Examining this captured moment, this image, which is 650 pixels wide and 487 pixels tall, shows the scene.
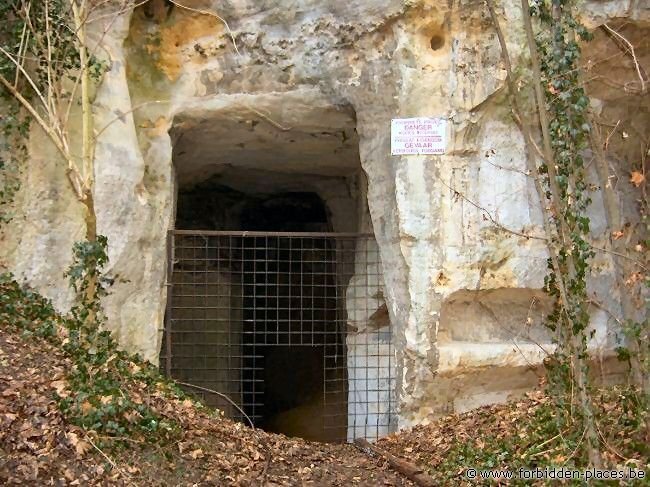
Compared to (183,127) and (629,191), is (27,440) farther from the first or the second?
(629,191)

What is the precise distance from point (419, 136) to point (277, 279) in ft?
7.43

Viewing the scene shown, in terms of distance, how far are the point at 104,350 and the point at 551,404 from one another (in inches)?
89.9

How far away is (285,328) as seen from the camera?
8.40m

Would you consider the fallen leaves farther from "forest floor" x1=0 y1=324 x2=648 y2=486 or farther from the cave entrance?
the cave entrance

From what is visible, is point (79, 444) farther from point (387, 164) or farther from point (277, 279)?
point (277, 279)

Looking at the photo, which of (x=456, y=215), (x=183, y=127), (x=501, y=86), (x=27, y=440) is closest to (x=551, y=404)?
(x=456, y=215)

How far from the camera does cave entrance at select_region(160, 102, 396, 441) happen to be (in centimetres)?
555

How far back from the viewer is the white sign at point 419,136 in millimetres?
4762

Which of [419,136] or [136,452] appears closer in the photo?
[136,452]

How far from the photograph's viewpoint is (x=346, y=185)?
6898 mm

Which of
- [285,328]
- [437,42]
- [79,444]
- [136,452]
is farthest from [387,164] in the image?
[285,328]

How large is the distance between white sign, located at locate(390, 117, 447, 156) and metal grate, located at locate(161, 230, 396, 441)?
856 millimetres

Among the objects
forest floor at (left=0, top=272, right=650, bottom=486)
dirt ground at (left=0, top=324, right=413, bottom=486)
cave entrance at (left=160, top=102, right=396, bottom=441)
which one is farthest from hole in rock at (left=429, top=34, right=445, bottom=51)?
dirt ground at (left=0, top=324, right=413, bottom=486)

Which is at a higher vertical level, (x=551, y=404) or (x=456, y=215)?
(x=456, y=215)
